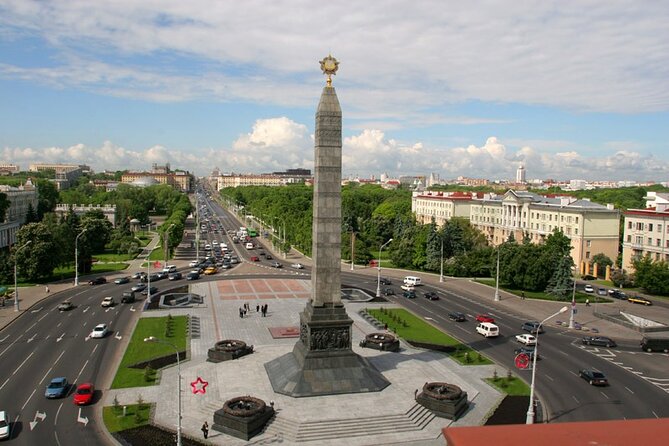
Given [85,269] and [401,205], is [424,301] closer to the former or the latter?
[85,269]

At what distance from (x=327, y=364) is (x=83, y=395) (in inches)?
587

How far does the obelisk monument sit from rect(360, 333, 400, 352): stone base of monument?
7.92 metres

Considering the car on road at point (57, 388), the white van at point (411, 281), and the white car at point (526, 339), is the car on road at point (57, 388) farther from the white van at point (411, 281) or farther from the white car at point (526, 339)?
the white van at point (411, 281)

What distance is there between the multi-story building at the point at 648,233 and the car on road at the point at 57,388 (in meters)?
77.8

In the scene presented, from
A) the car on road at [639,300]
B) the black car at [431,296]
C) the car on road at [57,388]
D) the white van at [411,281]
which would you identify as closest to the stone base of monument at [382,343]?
the car on road at [57,388]

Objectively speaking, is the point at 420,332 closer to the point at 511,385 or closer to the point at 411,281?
the point at 511,385

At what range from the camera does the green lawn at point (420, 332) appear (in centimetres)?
4244

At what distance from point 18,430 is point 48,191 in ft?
467

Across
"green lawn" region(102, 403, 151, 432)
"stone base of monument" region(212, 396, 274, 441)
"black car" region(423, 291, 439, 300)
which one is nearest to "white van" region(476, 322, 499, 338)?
"black car" region(423, 291, 439, 300)

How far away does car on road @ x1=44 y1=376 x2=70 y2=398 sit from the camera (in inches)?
1303

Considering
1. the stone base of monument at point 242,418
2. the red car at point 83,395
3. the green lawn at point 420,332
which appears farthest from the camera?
the green lawn at point 420,332

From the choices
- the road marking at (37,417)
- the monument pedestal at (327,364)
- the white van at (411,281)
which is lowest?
the road marking at (37,417)

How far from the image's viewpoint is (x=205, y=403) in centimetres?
3225

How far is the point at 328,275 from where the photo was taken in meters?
35.2
